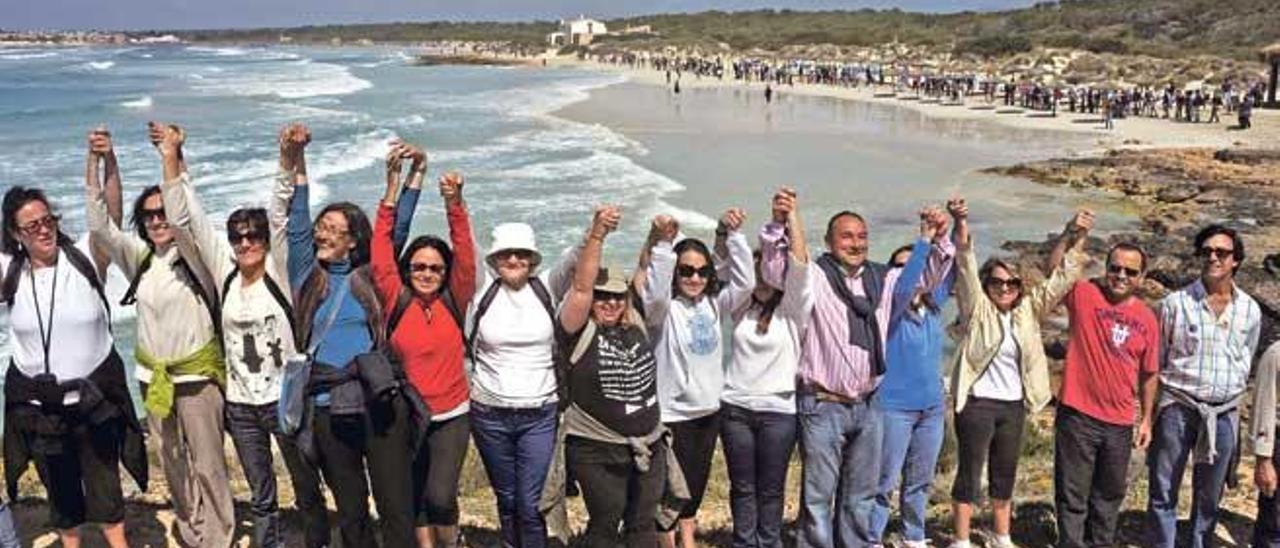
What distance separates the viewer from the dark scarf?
4.57 metres

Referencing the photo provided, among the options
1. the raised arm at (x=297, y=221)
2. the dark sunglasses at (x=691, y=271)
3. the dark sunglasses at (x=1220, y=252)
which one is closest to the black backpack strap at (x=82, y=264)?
the raised arm at (x=297, y=221)

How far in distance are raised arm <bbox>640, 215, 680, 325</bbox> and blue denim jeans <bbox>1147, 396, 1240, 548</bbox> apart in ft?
8.13

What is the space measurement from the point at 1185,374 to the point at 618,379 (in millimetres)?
2683

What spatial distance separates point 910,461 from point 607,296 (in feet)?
5.93

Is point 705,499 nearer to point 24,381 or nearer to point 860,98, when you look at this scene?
point 24,381

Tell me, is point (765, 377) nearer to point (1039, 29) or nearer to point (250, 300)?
point (250, 300)

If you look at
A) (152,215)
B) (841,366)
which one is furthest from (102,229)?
(841,366)

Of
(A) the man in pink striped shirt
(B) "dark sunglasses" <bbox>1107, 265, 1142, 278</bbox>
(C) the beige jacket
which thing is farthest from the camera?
(C) the beige jacket

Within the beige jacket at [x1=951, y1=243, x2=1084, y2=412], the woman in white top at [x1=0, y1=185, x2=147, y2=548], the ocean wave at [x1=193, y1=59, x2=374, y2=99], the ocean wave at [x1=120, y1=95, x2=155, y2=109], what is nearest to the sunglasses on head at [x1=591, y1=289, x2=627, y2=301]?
the beige jacket at [x1=951, y1=243, x2=1084, y2=412]

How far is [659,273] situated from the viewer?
4.43 m

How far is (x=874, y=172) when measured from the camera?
25438 millimetres

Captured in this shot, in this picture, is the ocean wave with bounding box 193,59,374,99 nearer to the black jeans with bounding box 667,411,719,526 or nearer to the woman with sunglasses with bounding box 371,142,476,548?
the woman with sunglasses with bounding box 371,142,476,548

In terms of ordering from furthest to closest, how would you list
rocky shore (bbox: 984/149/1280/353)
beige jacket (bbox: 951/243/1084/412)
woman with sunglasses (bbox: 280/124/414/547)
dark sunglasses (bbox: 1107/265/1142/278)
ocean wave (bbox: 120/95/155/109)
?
ocean wave (bbox: 120/95/155/109) < rocky shore (bbox: 984/149/1280/353) < beige jacket (bbox: 951/243/1084/412) < dark sunglasses (bbox: 1107/265/1142/278) < woman with sunglasses (bbox: 280/124/414/547)

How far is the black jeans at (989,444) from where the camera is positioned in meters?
4.98
